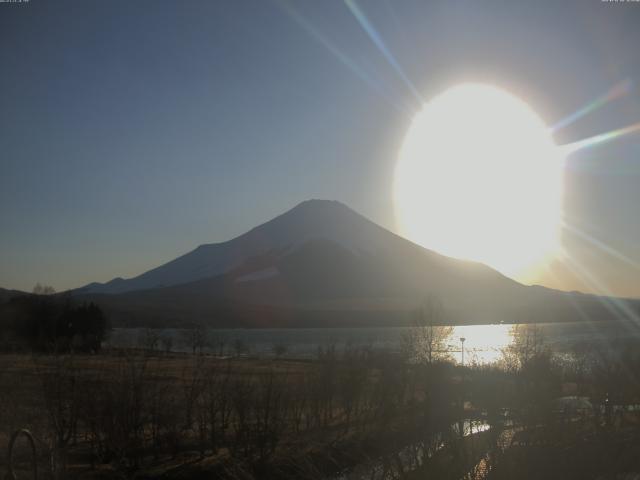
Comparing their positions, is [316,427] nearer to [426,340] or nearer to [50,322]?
[426,340]

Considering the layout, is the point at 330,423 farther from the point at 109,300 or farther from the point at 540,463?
the point at 109,300

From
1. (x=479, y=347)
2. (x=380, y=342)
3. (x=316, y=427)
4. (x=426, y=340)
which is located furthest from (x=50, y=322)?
(x=316, y=427)

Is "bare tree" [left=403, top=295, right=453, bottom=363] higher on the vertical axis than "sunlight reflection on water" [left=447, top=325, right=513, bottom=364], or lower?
higher

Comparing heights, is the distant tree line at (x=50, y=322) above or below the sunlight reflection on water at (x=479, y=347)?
above

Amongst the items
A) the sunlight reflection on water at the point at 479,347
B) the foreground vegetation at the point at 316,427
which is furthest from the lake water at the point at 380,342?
the foreground vegetation at the point at 316,427

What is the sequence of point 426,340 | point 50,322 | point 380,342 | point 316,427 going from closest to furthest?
point 316,427 < point 426,340 < point 50,322 < point 380,342

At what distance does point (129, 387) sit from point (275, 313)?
159169 mm

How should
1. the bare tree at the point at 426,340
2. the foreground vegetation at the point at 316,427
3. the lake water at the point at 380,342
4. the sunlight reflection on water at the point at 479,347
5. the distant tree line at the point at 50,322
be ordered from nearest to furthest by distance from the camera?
the foreground vegetation at the point at 316,427
the bare tree at the point at 426,340
the sunlight reflection on water at the point at 479,347
the lake water at the point at 380,342
the distant tree line at the point at 50,322

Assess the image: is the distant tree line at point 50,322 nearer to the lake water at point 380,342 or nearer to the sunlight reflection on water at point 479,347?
the lake water at point 380,342

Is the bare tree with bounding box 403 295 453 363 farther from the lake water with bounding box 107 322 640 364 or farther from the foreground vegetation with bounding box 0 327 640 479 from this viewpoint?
the foreground vegetation with bounding box 0 327 640 479

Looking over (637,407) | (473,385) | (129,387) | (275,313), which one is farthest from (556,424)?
(275,313)

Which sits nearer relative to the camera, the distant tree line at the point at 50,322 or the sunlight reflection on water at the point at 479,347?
the sunlight reflection on water at the point at 479,347

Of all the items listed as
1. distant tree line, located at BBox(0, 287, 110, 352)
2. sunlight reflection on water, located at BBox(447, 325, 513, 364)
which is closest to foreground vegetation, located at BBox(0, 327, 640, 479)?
sunlight reflection on water, located at BBox(447, 325, 513, 364)

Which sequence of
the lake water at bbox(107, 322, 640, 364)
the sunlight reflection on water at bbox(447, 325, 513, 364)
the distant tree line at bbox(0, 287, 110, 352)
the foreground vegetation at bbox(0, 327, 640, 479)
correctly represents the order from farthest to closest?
1. the distant tree line at bbox(0, 287, 110, 352)
2. the lake water at bbox(107, 322, 640, 364)
3. the sunlight reflection on water at bbox(447, 325, 513, 364)
4. the foreground vegetation at bbox(0, 327, 640, 479)
